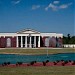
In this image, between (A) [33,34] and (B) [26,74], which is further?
(A) [33,34]

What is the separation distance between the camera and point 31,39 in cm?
10062

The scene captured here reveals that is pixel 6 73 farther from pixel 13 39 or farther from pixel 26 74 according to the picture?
pixel 13 39

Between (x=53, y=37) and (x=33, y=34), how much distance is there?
21.8 feet

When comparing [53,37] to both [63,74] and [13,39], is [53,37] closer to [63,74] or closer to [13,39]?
[13,39]

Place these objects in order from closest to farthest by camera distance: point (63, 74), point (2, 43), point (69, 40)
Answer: point (63, 74)
point (2, 43)
point (69, 40)

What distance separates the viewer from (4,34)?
95.1m

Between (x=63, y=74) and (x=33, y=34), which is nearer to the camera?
(x=63, y=74)

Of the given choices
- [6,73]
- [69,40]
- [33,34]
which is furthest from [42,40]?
[6,73]

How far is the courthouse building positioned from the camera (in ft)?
317

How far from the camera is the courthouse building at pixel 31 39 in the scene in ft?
317

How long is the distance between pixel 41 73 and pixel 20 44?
3359 inches

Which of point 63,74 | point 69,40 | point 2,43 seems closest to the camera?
point 63,74

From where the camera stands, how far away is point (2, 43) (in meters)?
94.9

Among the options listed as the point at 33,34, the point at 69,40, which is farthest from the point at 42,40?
the point at 69,40
